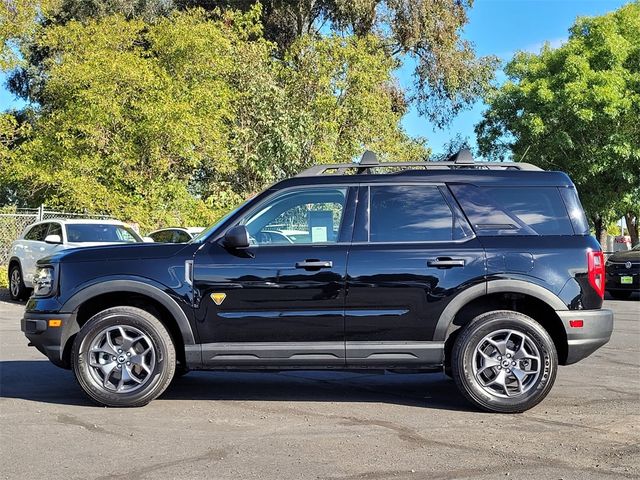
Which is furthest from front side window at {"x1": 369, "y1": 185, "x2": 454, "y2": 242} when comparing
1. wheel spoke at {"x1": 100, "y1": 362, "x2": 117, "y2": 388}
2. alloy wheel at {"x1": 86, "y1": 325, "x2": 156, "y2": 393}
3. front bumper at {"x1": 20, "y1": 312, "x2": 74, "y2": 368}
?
front bumper at {"x1": 20, "y1": 312, "x2": 74, "y2": 368}

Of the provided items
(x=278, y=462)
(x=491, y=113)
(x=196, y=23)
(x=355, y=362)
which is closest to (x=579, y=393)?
(x=355, y=362)

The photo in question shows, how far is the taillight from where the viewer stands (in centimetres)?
579

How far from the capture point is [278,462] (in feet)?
14.9

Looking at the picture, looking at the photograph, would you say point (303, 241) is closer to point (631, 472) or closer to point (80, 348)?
point (80, 348)

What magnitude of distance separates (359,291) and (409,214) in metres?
0.81

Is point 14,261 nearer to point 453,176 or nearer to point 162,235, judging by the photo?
point 162,235

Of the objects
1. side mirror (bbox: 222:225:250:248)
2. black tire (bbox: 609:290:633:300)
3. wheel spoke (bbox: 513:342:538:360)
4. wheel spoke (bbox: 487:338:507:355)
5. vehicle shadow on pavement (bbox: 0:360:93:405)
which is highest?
side mirror (bbox: 222:225:250:248)

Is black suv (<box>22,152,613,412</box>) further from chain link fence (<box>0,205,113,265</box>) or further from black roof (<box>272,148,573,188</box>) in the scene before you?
chain link fence (<box>0,205,113,265</box>)

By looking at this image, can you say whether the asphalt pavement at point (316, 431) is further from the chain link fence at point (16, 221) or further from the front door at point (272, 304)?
the chain link fence at point (16, 221)

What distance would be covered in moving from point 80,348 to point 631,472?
4.15 m

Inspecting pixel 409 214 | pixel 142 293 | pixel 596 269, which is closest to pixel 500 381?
pixel 596 269

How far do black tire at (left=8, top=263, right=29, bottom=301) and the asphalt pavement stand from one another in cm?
852

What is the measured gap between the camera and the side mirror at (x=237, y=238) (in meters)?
5.70

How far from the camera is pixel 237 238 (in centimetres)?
569
